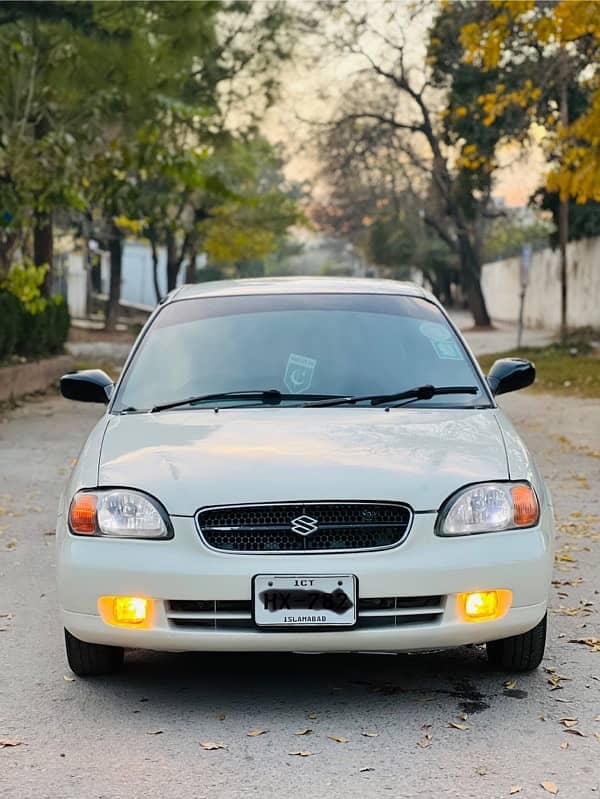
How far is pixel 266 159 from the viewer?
46.3 metres

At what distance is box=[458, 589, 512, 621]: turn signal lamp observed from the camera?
4.51 m

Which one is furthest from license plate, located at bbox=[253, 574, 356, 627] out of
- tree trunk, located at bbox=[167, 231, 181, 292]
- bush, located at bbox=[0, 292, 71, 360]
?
tree trunk, located at bbox=[167, 231, 181, 292]

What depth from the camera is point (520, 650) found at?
495 centimetres

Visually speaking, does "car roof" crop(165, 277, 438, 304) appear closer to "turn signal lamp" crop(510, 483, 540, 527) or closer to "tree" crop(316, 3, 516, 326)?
"turn signal lamp" crop(510, 483, 540, 527)

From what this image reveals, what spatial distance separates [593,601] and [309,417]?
6.89ft

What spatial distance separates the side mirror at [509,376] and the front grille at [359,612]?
1.62 m

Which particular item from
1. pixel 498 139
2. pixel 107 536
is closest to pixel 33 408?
pixel 107 536

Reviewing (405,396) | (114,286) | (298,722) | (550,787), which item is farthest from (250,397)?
(114,286)

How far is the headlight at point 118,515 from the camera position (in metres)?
4.50

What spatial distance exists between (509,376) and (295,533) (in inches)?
74.9

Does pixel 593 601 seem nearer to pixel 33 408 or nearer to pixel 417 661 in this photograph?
pixel 417 661

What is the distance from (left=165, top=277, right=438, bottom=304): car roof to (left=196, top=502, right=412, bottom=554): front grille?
1931mm

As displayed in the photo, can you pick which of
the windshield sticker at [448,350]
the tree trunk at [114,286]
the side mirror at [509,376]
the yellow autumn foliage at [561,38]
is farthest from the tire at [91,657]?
the tree trunk at [114,286]

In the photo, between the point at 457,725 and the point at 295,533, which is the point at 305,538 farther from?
the point at 457,725
